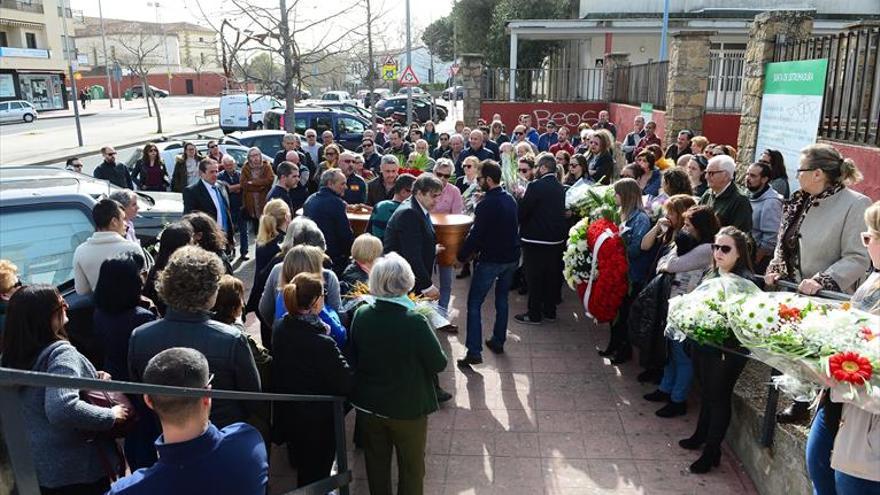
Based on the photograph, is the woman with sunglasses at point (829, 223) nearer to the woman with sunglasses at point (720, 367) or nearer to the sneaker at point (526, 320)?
the woman with sunglasses at point (720, 367)

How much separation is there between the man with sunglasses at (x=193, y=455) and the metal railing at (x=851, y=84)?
6.86 meters

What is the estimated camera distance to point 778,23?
8.95 meters

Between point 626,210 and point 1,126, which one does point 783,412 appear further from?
point 1,126

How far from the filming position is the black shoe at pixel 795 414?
12.7 ft

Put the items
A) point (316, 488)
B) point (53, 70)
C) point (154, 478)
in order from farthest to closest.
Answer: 1. point (53, 70)
2. point (316, 488)
3. point (154, 478)

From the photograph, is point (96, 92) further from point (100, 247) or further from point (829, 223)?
point (829, 223)

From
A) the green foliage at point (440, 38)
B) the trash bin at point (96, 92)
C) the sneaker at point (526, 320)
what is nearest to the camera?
the sneaker at point (526, 320)

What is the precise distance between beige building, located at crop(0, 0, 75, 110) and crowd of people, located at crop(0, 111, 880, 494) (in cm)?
5240

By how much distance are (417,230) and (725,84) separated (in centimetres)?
1189

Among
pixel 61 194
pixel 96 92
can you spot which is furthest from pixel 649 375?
pixel 96 92

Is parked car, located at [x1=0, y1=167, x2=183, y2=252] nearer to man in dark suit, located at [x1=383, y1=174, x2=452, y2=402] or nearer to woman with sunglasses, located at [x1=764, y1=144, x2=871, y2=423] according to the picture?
man in dark suit, located at [x1=383, y1=174, x2=452, y2=402]

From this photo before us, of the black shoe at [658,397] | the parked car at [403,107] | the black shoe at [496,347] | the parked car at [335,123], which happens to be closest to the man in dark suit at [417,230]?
the black shoe at [496,347]

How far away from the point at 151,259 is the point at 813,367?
5.16 metres

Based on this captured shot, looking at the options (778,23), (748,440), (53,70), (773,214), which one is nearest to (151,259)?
(748,440)
